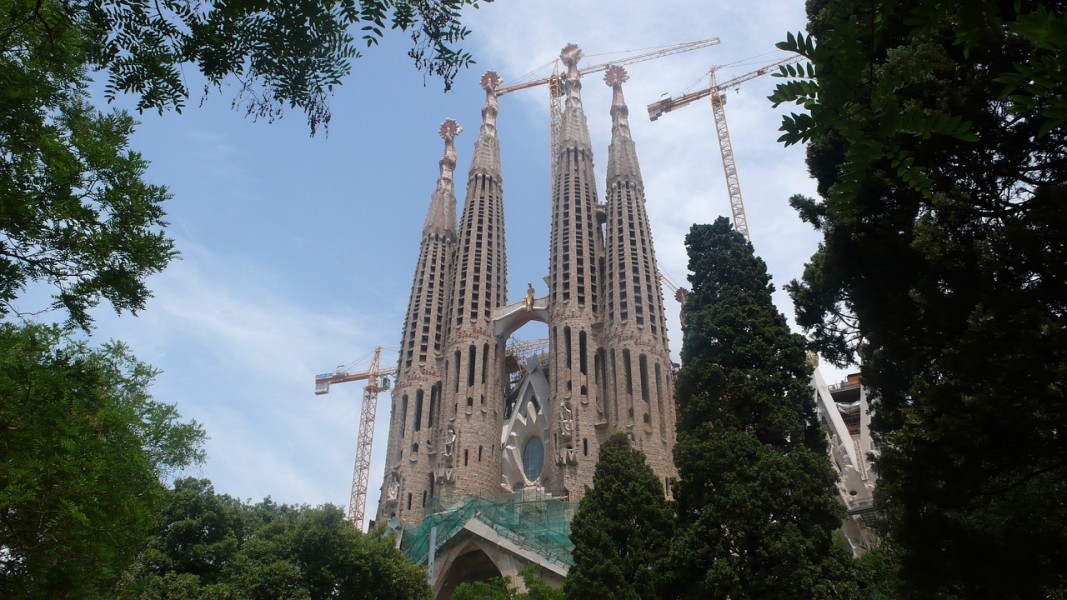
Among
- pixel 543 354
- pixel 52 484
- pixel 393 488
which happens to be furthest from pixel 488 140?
pixel 52 484

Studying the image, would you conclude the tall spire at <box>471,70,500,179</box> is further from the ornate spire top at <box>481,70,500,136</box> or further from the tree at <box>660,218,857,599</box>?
the tree at <box>660,218,857,599</box>

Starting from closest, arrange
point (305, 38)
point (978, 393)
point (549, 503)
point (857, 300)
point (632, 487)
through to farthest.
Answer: point (305, 38), point (978, 393), point (857, 300), point (632, 487), point (549, 503)

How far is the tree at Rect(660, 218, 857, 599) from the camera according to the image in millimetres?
15547

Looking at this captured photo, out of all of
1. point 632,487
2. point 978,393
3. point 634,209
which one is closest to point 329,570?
point 632,487

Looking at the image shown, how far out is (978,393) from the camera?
24.5ft

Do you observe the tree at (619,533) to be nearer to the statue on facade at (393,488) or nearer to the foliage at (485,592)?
the foliage at (485,592)

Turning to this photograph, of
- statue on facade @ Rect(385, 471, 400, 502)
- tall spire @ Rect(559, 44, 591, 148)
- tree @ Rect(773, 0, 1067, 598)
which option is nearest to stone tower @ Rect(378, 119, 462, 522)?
statue on facade @ Rect(385, 471, 400, 502)

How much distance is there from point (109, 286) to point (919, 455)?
810cm

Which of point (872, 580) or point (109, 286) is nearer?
point (109, 286)

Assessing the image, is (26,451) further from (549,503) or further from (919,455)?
(549,503)

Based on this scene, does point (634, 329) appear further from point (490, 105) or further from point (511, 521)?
point (490, 105)

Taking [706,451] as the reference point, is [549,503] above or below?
above

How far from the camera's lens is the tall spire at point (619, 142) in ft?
166

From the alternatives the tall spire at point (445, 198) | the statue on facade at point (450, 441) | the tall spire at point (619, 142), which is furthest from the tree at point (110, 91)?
the tall spire at point (445, 198)
